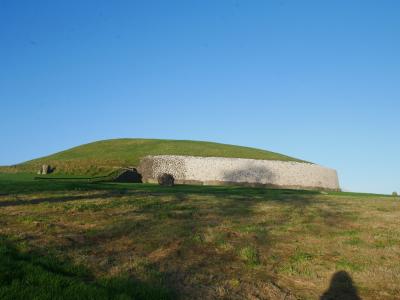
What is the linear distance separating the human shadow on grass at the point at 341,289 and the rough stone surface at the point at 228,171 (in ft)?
122

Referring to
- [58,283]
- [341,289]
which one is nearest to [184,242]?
[341,289]

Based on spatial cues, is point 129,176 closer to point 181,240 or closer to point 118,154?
point 118,154

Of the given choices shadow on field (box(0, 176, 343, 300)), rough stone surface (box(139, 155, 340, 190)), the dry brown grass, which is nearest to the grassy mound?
rough stone surface (box(139, 155, 340, 190))

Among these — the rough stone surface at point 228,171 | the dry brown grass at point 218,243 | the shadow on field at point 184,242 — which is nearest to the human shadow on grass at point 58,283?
the dry brown grass at point 218,243

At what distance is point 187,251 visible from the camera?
9.95 meters

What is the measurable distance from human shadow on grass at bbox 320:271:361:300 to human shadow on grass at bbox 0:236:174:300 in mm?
2999

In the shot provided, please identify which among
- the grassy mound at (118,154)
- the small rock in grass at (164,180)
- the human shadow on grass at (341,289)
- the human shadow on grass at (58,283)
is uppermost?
the grassy mound at (118,154)

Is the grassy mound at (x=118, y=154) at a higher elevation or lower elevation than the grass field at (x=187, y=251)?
higher

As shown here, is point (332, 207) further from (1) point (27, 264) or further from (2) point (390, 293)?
(1) point (27, 264)

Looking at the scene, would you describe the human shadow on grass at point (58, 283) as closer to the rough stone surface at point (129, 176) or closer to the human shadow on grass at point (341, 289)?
the human shadow on grass at point (341, 289)

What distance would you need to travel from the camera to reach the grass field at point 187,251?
295 inches

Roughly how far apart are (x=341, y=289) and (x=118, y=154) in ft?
164

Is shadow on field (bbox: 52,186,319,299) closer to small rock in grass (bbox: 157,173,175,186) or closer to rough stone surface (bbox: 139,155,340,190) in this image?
small rock in grass (bbox: 157,173,175,186)

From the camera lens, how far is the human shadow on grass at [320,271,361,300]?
778 cm
